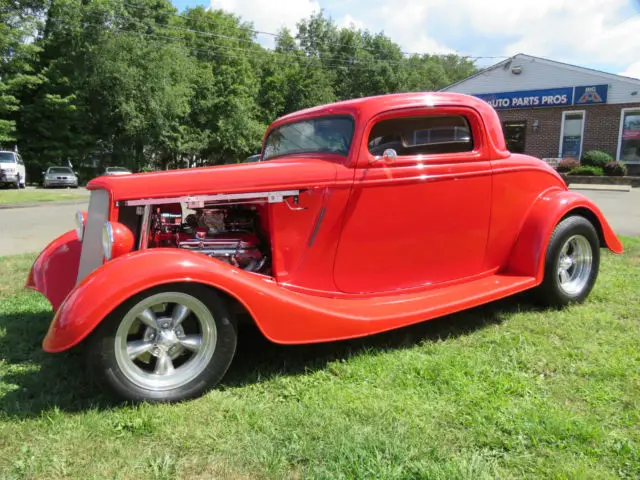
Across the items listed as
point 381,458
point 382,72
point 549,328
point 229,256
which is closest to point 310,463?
point 381,458

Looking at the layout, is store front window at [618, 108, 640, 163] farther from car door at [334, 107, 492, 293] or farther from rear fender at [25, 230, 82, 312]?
rear fender at [25, 230, 82, 312]

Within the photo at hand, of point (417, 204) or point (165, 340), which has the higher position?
point (417, 204)

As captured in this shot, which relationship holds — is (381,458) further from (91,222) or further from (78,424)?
(91,222)

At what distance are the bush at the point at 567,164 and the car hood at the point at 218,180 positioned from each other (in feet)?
65.5

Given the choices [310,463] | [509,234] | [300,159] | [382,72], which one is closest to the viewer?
[310,463]

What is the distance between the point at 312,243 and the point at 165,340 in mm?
1097

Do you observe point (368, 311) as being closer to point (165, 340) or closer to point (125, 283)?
point (165, 340)

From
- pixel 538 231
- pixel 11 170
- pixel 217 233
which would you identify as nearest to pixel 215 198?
pixel 217 233

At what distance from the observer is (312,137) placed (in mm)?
3674

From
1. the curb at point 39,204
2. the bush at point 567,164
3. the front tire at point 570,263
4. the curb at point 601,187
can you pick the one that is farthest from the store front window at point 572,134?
the curb at point 39,204

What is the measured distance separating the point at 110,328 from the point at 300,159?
5.58 ft

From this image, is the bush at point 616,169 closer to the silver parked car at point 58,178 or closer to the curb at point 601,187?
the curb at point 601,187

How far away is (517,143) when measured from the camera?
22469 millimetres

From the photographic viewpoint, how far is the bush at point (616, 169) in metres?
19.0
